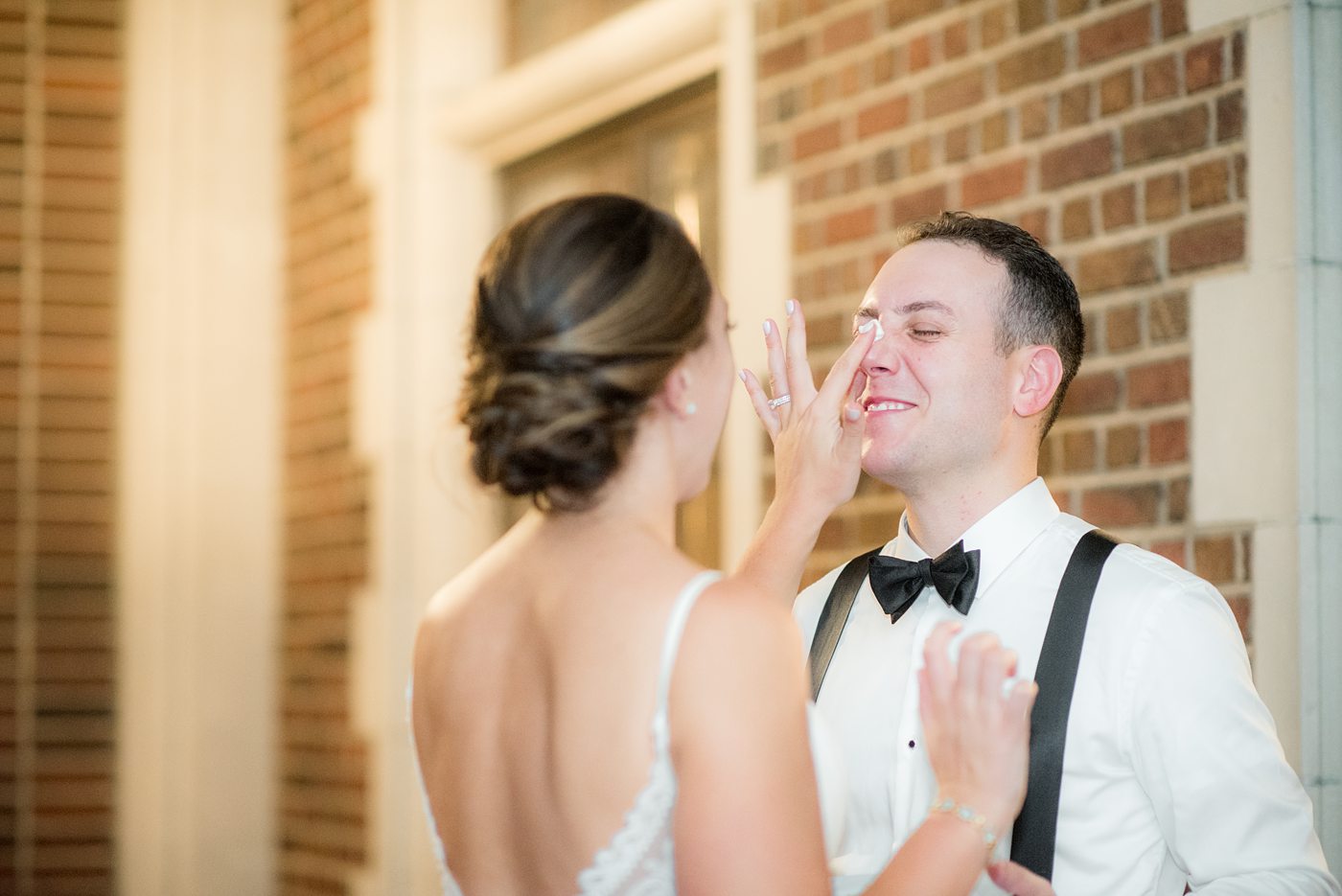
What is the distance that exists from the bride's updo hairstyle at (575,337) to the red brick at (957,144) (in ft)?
4.88

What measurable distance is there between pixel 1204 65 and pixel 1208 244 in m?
0.28

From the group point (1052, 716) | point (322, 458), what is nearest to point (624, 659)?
point (1052, 716)

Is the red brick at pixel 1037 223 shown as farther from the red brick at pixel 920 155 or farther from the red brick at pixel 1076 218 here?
the red brick at pixel 920 155

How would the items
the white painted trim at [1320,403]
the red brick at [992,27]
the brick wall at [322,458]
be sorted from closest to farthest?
the white painted trim at [1320,403]
the red brick at [992,27]
the brick wall at [322,458]

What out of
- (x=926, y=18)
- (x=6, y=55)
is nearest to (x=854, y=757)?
(x=926, y=18)

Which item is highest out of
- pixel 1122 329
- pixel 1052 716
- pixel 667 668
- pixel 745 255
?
pixel 745 255

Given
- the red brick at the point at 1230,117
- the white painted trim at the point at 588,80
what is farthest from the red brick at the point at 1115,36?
the white painted trim at the point at 588,80

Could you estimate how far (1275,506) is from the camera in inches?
88.9

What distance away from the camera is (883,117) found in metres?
3.09

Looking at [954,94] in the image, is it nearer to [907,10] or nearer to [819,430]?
[907,10]

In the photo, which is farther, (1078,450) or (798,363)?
(1078,450)

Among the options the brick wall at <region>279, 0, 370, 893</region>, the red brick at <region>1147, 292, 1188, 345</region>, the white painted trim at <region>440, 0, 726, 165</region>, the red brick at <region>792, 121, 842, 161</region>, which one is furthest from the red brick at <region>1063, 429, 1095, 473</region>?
the brick wall at <region>279, 0, 370, 893</region>

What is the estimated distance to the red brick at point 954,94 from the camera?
287 centimetres

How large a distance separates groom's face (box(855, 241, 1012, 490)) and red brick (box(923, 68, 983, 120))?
805mm
